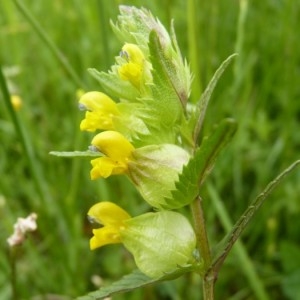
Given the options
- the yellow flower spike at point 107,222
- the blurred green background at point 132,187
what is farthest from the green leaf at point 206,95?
the blurred green background at point 132,187

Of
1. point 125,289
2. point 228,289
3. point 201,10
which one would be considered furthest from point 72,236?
point 201,10

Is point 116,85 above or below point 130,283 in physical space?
above

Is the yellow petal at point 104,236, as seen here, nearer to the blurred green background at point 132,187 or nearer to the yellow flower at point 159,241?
the yellow flower at point 159,241

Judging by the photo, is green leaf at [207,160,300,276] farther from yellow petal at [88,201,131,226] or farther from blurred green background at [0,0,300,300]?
blurred green background at [0,0,300,300]

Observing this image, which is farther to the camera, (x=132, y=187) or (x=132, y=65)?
(x=132, y=187)

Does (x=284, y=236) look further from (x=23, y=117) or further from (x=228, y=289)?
(x=23, y=117)

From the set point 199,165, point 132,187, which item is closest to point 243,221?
point 199,165

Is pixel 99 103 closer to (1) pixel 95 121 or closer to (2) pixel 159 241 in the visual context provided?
(1) pixel 95 121
